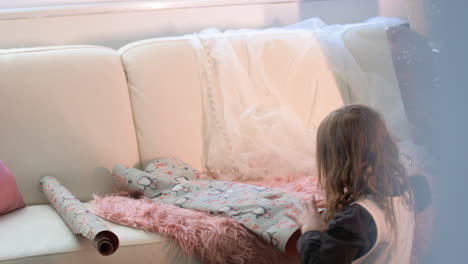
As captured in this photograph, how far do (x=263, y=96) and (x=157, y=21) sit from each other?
2.25ft

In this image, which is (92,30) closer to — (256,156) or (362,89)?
(256,156)

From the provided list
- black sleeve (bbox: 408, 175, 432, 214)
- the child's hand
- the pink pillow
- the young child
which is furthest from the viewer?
the pink pillow

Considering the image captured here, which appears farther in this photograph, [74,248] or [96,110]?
[96,110]

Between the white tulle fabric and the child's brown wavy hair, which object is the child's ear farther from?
the white tulle fabric

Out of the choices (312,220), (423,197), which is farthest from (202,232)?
(423,197)

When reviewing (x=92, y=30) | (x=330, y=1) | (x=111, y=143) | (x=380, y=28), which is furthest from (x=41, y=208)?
(x=330, y=1)

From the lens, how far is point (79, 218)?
1376mm

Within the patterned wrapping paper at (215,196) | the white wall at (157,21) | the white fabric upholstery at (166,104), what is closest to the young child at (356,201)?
the patterned wrapping paper at (215,196)

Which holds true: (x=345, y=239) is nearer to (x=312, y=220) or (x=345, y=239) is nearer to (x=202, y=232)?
(x=312, y=220)

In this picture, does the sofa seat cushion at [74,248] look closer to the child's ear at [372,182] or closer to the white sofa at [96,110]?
the white sofa at [96,110]

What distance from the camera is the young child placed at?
963mm

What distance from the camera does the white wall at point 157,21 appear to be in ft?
7.21

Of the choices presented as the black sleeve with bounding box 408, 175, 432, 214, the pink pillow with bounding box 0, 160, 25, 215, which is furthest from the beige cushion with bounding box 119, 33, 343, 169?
the black sleeve with bounding box 408, 175, 432, 214

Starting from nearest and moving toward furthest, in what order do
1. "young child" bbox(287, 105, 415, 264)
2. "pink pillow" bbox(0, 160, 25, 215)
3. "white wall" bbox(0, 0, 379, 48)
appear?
"young child" bbox(287, 105, 415, 264)
"pink pillow" bbox(0, 160, 25, 215)
"white wall" bbox(0, 0, 379, 48)
